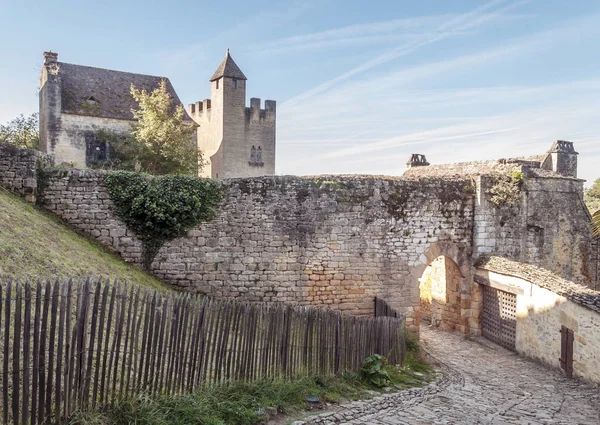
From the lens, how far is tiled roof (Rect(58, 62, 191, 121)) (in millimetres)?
30016

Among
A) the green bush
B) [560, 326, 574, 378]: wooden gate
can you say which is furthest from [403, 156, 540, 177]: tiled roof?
the green bush

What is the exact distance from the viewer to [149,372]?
22.3ft

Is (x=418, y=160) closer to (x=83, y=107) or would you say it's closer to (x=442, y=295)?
(x=442, y=295)

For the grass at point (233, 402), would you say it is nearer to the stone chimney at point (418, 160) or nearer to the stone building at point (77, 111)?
the stone chimney at point (418, 160)

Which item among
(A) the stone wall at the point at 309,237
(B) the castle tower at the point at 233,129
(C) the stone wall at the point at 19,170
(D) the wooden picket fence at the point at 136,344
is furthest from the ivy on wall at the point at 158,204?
(B) the castle tower at the point at 233,129

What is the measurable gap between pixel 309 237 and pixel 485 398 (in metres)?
6.17

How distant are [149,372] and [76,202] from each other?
7324 millimetres

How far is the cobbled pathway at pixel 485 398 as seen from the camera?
8133mm

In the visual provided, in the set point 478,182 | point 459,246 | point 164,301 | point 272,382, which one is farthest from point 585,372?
point 164,301

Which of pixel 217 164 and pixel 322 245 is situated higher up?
pixel 217 164

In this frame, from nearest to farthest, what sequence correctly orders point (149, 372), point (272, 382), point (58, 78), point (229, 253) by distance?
point (149, 372)
point (272, 382)
point (229, 253)
point (58, 78)

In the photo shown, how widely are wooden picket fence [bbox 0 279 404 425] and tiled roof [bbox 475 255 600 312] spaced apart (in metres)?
5.40

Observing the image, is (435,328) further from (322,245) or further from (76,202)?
(76,202)

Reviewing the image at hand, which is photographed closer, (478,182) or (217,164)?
(478,182)
